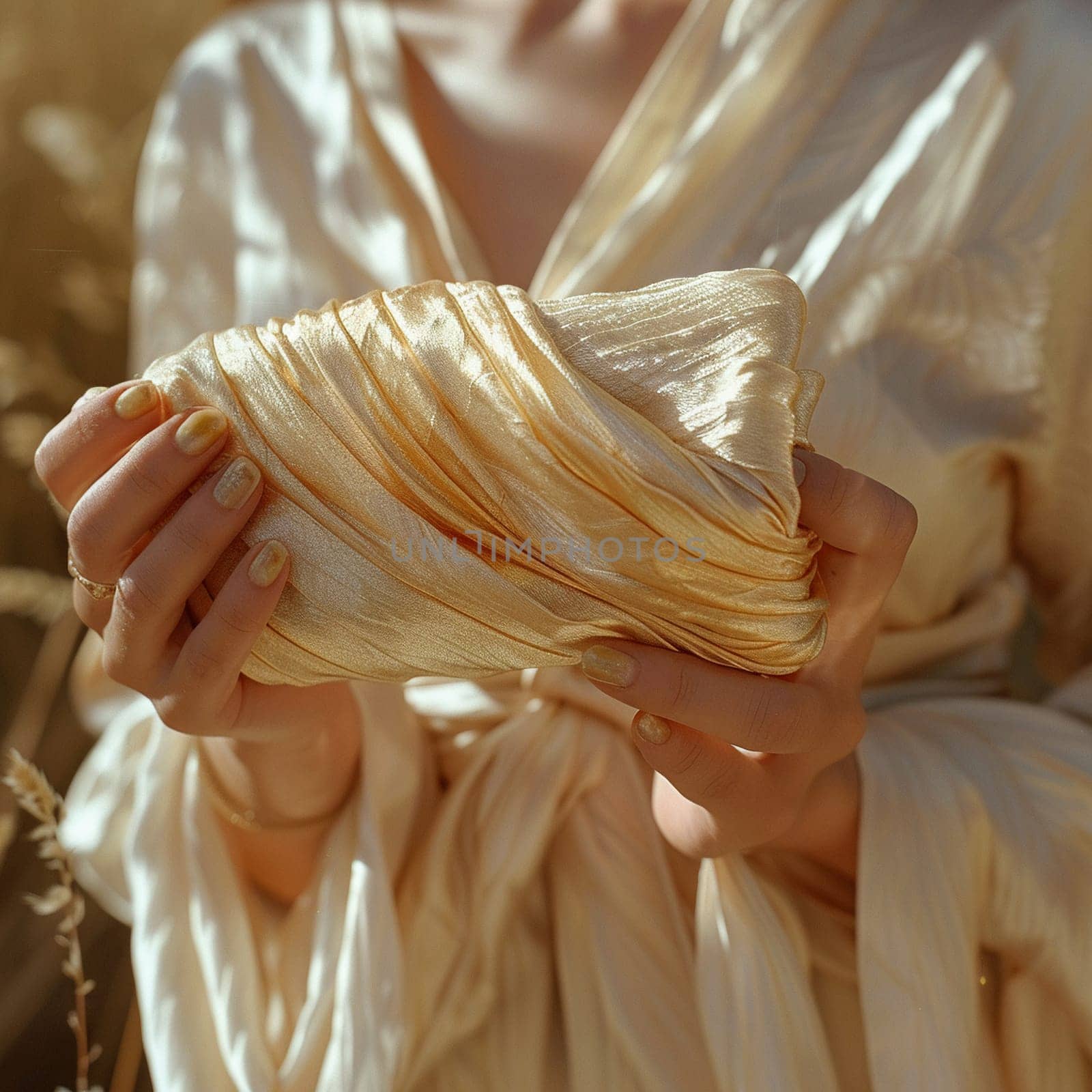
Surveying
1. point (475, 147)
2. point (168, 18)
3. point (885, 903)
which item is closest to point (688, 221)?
point (475, 147)

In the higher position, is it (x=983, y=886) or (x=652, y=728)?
(x=652, y=728)

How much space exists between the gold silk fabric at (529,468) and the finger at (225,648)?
12mm

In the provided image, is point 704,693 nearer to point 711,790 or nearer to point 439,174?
point 711,790

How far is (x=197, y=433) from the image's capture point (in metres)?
0.51

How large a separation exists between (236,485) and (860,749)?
0.40 meters

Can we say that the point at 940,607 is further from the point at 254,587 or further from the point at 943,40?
the point at 254,587

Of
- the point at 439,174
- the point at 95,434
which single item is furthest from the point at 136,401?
the point at 439,174

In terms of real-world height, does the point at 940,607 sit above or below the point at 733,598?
below

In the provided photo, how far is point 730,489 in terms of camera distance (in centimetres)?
47

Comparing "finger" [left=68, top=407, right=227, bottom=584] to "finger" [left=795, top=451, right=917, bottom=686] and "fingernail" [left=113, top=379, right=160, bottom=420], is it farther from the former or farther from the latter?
"finger" [left=795, top=451, right=917, bottom=686]

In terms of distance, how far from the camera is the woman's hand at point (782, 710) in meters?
0.52

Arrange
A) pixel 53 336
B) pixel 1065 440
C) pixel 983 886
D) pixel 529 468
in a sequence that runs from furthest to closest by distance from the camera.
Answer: pixel 53 336 → pixel 1065 440 → pixel 983 886 → pixel 529 468

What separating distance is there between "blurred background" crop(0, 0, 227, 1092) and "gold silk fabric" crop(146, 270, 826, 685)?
701 millimetres

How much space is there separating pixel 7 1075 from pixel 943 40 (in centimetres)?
125
